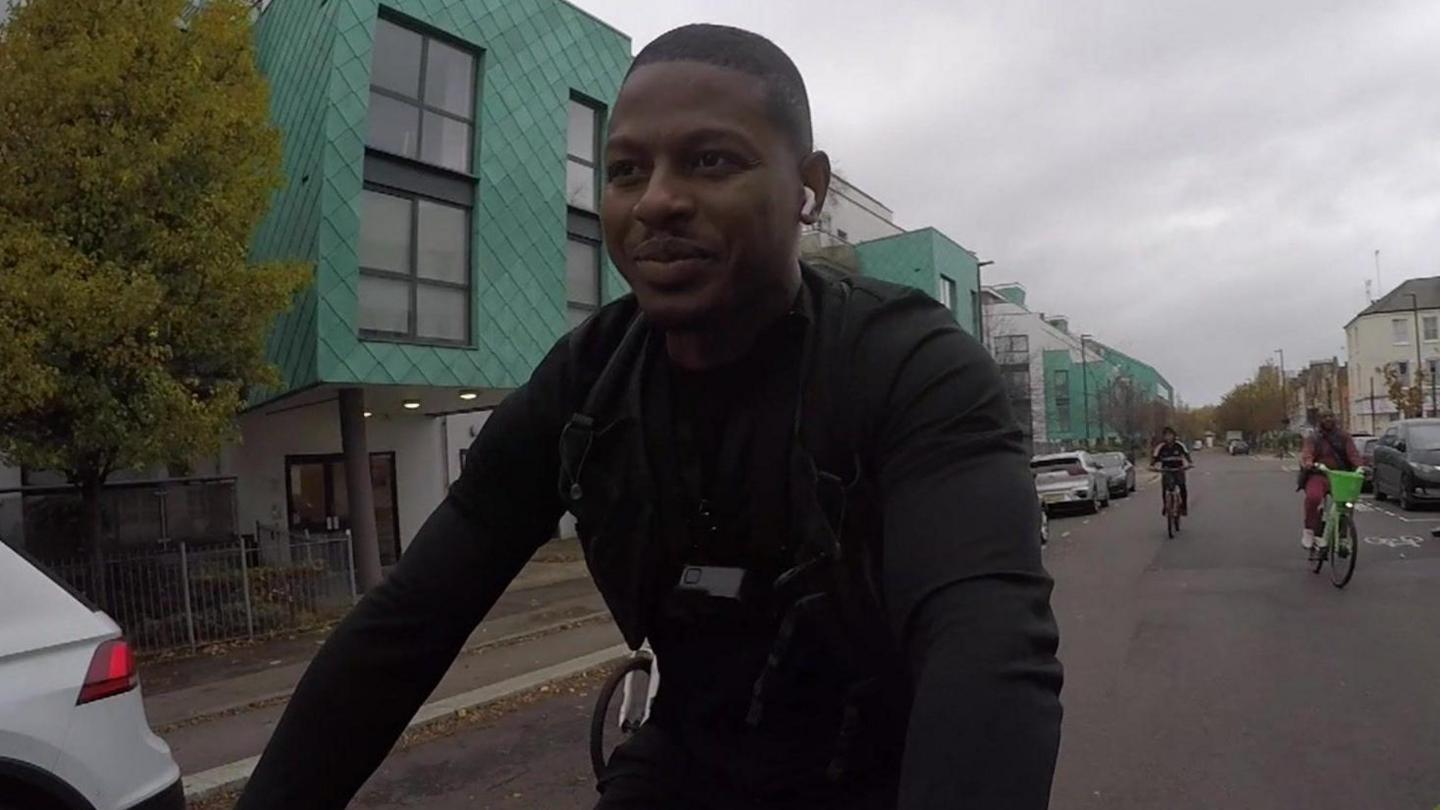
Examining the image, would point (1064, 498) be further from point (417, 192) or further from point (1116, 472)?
point (417, 192)

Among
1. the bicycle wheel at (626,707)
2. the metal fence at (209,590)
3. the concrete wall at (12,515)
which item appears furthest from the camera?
the concrete wall at (12,515)

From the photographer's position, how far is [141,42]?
952 cm

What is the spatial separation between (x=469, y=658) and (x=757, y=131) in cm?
878

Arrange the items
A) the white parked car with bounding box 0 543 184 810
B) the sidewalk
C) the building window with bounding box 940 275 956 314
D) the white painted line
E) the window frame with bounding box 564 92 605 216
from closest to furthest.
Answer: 1. the white parked car with bounding box 0 543 184 810
2. the white painted line
3. the sidewalk
4. the window frame with bounding box 564 92 605 216
5. the building window with bounding box 940 275 956 314

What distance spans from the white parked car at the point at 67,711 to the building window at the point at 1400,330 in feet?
273

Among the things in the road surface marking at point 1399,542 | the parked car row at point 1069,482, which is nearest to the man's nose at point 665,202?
the road surface marking at point 1399,542

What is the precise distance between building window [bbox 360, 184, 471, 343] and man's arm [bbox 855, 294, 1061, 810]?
43.2ft

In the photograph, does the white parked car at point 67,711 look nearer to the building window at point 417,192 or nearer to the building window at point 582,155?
the building window at point 417,192

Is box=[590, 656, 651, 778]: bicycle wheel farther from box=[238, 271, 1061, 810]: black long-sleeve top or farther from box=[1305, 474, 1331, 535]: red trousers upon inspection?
box=[1305, 474, 1331, 535]: red trousers

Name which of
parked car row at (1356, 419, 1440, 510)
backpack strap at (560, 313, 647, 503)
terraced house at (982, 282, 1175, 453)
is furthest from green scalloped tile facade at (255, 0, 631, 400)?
terraced house at (982, 282, 1175, 453)

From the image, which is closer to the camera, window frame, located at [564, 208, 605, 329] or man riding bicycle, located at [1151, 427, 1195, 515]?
man riding bicycle, located at [1151, 427, 1195, 515]

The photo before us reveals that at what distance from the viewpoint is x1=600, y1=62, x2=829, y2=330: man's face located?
1.22 metres

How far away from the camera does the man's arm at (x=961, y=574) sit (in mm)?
951

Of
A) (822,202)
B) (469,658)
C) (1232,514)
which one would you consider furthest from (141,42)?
(1232,514)
